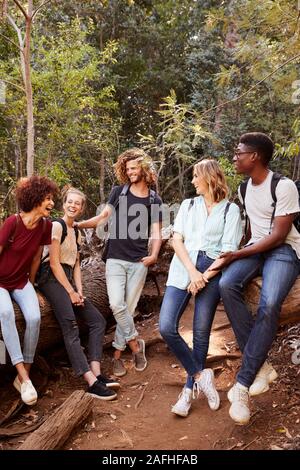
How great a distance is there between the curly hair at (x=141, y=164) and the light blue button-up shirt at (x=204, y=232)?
0.89 metres

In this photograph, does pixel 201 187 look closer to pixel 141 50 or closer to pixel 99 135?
pixel 99 135

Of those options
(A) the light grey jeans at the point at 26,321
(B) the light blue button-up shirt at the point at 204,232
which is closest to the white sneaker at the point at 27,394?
(A) the light grey jeans at the point at 26,321

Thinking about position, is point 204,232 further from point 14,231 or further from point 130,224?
point 14,231

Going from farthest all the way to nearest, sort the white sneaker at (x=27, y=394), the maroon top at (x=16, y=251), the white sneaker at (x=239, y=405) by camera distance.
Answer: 1. the maroon top at (x=16, y=251)
2. the white sneaker at (x=27, y=394)
3. the white sneaker at (x=239, y=405)

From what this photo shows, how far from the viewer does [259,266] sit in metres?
3.63

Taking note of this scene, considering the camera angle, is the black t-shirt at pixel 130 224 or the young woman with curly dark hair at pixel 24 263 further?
the black t-shirt at pixel 130 224

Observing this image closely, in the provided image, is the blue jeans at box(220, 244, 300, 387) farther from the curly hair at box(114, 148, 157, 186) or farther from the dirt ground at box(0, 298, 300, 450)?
the curly hair at box(114, 148, 157, 186)

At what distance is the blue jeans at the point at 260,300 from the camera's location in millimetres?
3295

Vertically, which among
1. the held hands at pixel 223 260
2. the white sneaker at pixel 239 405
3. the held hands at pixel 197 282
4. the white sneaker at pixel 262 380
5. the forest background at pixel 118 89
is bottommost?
the white sneaker at pixel 239 405

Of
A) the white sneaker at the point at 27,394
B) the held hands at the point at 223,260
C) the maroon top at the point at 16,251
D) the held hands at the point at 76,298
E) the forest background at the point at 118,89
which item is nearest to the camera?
the held hands at the point at 223,260

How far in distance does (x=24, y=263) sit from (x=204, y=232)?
5.43 ft

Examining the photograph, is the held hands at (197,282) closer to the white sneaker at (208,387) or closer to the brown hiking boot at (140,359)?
the white sneaker at (208,387)

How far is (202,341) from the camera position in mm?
3750
